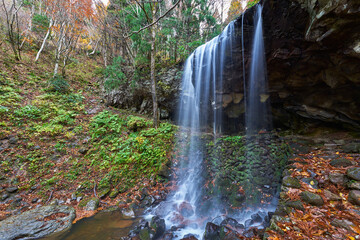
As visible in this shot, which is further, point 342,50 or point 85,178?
point 85,178

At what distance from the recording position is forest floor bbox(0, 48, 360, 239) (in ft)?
7.87

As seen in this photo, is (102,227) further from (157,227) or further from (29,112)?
(29,112)

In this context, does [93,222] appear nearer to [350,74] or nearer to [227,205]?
[227,205]

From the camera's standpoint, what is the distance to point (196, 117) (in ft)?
31.4

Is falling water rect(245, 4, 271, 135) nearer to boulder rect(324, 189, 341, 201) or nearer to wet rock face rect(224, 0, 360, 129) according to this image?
wet rock face rect(224, 0, 360, 129)

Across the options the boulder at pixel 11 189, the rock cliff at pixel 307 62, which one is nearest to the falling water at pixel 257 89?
the rock cliff at pixel 307 62

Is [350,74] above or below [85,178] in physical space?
above

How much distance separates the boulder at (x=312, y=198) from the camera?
2.49 m

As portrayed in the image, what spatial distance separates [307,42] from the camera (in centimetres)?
455

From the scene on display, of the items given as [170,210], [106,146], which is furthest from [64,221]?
[106,146]

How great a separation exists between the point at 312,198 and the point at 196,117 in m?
7.34

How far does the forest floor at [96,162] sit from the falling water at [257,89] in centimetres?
211

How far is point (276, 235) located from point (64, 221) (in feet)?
16.7

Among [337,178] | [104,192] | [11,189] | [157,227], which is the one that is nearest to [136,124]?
[104,192]
